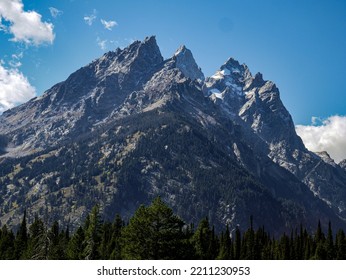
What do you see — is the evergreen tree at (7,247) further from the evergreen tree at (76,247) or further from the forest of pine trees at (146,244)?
the evergreen tree at (76,247)

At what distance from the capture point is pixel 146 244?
65125mm

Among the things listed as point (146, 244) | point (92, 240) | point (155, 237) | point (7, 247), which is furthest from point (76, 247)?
point (155, 237)

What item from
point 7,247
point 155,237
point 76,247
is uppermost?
point 7,247

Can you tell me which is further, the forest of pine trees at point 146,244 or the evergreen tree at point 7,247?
the evergreen tree at point 7,247

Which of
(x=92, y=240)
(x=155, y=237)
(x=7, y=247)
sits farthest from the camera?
(x=7, y=247)

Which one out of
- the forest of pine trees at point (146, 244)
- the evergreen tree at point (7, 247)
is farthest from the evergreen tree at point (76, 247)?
the evergreen tree at point (7, 247)

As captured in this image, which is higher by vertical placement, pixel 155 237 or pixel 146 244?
pixel 155 237

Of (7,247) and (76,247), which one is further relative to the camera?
(7,247)

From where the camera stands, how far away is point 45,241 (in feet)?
184

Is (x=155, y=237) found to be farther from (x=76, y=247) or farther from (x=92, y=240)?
(x=76, y=247)

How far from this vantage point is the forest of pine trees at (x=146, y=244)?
6500 centimetres
